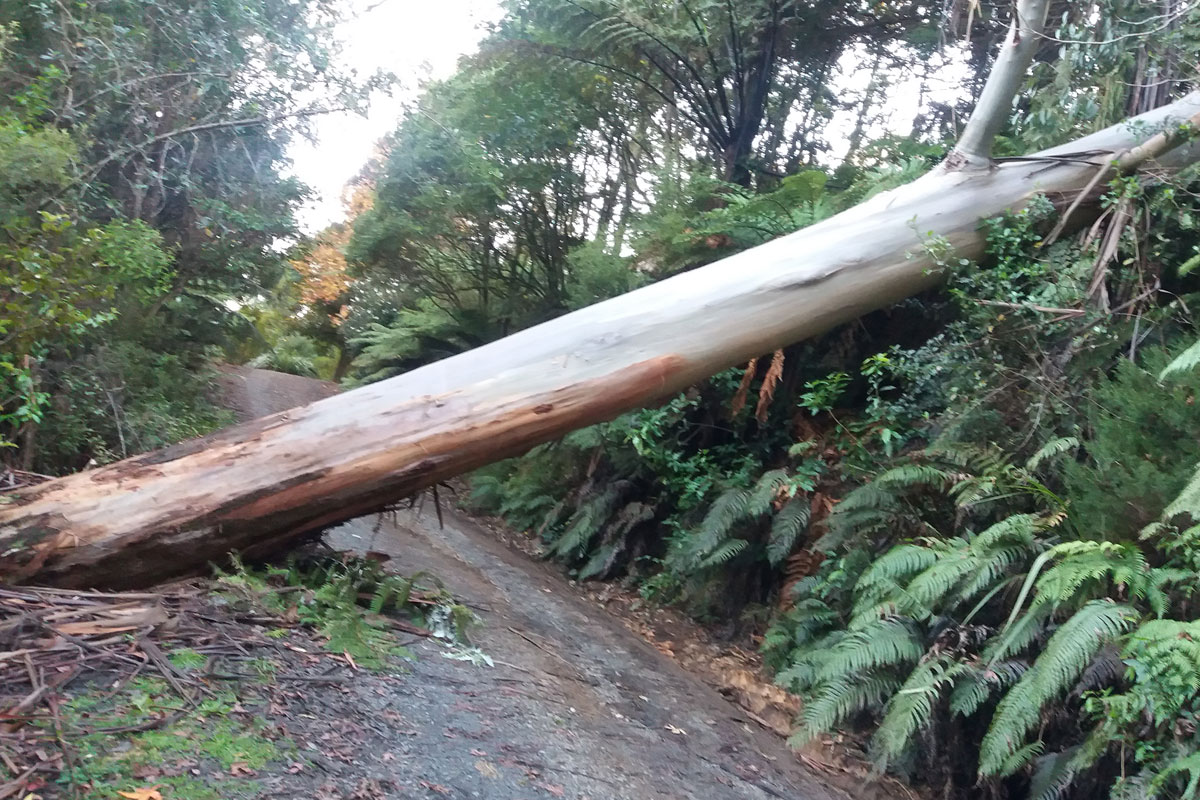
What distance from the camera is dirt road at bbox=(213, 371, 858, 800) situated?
3.28 meters

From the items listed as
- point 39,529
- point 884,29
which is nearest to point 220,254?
point 39,529

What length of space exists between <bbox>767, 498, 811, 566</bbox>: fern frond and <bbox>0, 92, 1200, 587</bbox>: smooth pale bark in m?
1.49

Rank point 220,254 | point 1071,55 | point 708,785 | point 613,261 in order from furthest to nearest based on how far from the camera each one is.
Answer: point 613,261 < point 220,254 < point 1071,55 < point 708,785

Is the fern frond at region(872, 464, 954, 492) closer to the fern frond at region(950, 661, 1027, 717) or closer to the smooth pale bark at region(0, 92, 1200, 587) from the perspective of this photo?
the smooth pale bark at region(0, 92, 1200, 587)

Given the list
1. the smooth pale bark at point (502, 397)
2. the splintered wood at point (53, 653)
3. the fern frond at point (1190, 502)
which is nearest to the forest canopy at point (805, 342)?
the fern frond at point (1190, 502)

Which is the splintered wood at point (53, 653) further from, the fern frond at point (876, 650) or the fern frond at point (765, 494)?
the fern frond at point (765, 494)

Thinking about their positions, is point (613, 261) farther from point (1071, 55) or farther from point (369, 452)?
point (369, 452)

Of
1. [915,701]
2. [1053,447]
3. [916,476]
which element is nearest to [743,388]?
[916,476]

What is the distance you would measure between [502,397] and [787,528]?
104 inches

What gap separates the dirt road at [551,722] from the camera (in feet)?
10.8

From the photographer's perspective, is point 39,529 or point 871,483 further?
point 871,483

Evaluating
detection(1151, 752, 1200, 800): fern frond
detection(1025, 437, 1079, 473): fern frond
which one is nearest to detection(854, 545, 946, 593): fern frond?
detection(1025, 437, 1079, 473): fern frond

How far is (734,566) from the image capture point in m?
6.84

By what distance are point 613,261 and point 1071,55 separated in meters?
4.76
